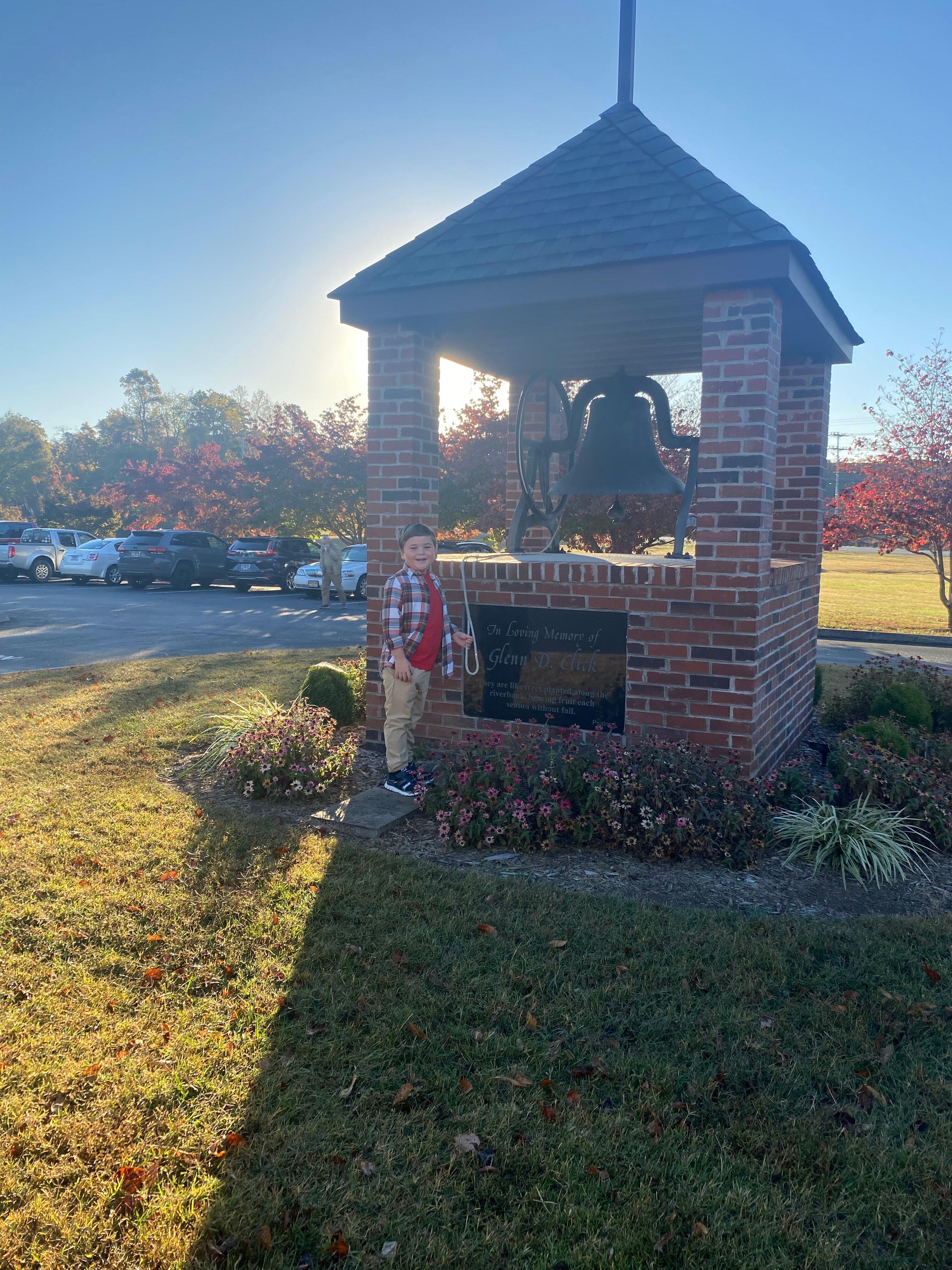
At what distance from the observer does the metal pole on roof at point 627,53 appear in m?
6.47

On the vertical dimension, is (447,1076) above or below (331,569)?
below

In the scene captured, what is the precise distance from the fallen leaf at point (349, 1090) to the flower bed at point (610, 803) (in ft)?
6.96

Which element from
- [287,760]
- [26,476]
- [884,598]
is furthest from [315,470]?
[26,476]

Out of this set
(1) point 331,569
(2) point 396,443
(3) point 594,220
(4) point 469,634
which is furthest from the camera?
(1) point 331,569

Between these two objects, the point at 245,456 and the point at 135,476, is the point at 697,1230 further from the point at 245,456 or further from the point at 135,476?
the point at 135,476

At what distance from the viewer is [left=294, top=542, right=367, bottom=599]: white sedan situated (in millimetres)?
23609

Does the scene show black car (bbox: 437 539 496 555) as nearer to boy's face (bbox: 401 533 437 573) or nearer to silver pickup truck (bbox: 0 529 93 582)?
boy's face (bbox: 401 533 437 573)

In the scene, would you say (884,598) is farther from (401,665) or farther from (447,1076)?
(447,1076)

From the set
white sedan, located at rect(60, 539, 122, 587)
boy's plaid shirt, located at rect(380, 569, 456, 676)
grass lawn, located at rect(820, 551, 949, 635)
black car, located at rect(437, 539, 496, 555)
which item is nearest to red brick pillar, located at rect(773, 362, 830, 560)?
boy's plaid shirt, located at rect(380, 569, 456, 676)

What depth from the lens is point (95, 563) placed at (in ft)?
89.8

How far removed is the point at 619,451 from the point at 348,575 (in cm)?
1764

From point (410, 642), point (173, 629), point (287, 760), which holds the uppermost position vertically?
point (410, 642)

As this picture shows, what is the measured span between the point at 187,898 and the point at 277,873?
47cm

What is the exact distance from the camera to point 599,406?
689 cm
